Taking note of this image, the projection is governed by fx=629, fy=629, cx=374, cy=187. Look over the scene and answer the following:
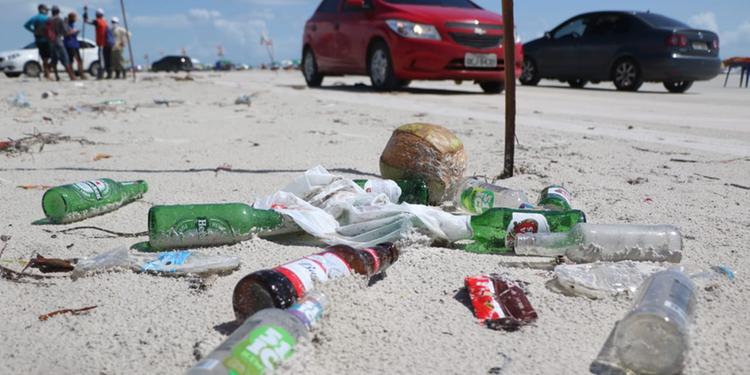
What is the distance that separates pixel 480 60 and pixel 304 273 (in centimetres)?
711

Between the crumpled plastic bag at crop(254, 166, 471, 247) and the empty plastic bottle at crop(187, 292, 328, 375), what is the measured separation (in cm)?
76

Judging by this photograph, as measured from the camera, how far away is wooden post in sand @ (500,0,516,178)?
3.15 metres

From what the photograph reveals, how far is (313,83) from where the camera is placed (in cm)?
1061

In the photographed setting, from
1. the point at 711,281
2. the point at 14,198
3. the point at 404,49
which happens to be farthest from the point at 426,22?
the point at 711,281

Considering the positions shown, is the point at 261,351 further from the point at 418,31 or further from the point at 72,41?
the point at 72,41

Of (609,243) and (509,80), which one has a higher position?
(509,80)

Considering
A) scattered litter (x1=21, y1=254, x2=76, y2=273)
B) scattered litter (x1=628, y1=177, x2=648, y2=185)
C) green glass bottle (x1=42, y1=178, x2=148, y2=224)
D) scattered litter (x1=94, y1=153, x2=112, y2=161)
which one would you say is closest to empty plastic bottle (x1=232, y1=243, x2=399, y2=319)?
scattered litter (x1=21, y1=254, x2=76, y2=273)

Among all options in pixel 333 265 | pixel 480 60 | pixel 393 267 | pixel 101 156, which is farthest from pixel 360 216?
pixel 480 60

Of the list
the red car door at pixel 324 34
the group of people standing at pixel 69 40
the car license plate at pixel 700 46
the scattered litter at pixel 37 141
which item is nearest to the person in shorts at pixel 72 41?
the group of people standing at pixel 69 40

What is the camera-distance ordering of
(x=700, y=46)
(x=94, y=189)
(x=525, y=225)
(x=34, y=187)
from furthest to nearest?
1. (x=700, y=46)
2. (x=34, y=187)
3. (x=94, y=189)
4. (x=525, y=225)

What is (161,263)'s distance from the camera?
1.94 metres

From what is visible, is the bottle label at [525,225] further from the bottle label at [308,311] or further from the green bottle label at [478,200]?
the bottle label at [308,311]

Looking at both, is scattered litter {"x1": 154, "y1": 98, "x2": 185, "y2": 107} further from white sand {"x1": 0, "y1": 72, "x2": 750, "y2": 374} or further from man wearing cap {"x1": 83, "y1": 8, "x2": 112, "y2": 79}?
man wearing cap {"x1": 83, "y1": 8, "x2": 112, "y2": 79}

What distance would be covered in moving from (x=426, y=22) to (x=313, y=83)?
3123 millimetres
